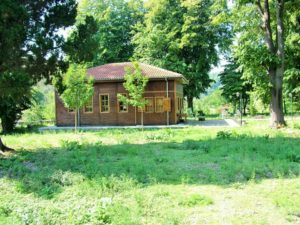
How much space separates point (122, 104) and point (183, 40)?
14.2 metres

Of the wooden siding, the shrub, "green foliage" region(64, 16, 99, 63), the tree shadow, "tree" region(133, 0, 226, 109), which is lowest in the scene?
the shrub

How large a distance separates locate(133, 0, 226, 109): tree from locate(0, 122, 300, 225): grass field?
27.3 meters

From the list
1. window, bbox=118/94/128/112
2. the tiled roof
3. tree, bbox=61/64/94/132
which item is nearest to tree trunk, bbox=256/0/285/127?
the tiled roof

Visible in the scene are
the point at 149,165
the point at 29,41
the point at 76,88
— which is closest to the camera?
the point at 149,165

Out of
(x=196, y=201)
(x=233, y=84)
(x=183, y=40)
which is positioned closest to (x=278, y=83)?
(x=196, y=201)

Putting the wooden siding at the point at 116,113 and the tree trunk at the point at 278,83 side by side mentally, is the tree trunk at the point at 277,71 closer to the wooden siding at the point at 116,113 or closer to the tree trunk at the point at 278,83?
the tree trunk at the point at 278,83

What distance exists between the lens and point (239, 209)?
6938mm

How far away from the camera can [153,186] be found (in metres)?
8.53

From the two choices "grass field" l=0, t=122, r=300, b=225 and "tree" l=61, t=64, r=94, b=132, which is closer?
"grass field" l=0, t=122, r=300, b=225

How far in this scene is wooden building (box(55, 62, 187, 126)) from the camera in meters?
27.4

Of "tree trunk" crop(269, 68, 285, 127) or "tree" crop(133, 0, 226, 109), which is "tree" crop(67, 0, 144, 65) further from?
"tree trunk" crop(269, 68, 285, 127)

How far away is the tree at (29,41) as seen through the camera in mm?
12148

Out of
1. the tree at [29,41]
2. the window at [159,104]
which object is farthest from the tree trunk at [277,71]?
the tree at [29,41]

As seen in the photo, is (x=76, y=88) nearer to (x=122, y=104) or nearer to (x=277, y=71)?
(x=122, y=104)
